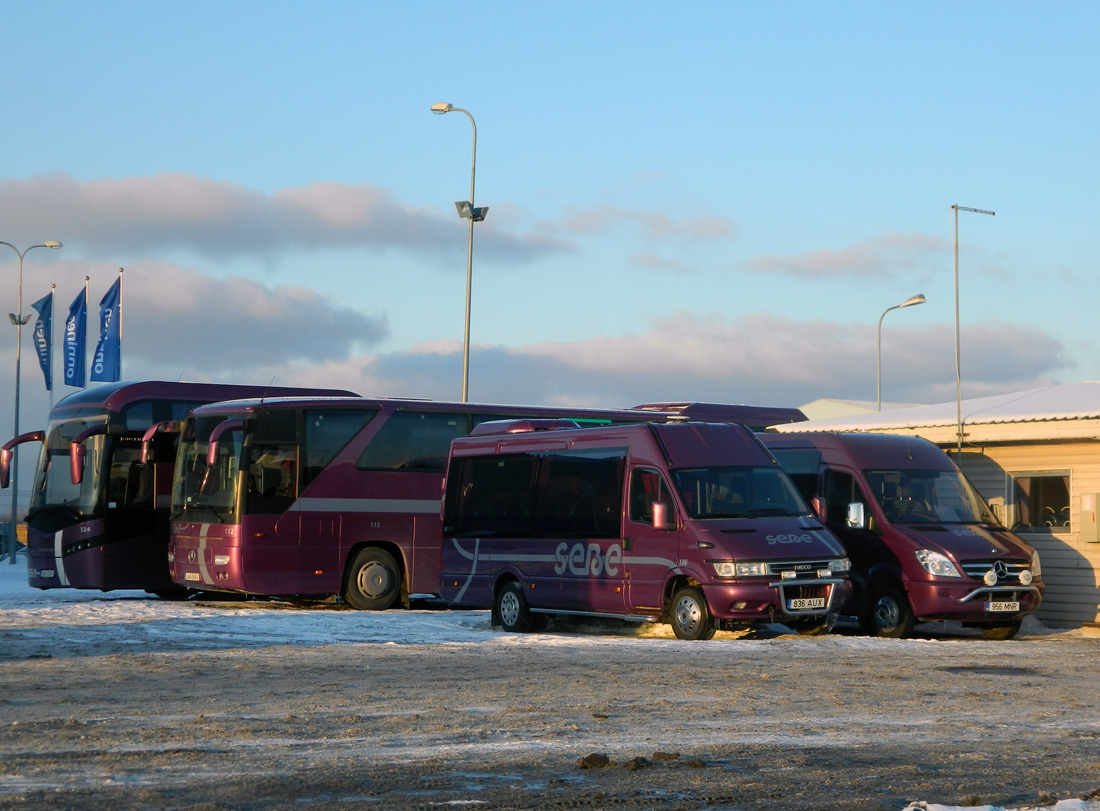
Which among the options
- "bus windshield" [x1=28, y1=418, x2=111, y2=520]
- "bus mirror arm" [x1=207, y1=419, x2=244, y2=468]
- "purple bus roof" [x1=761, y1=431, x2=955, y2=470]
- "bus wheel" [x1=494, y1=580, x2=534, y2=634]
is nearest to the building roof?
"purple bus roof" [x1=761, y1=431, x2=955, y2=470]

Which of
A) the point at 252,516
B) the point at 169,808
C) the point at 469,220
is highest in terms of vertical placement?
the point at 469,220

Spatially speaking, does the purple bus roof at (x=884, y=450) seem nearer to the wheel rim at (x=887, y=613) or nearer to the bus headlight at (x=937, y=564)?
the bus headlight at (x=937, y=564)

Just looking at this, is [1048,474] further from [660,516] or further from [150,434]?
[150,434]

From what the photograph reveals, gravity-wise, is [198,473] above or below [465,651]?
above

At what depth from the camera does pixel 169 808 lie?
22.6ft

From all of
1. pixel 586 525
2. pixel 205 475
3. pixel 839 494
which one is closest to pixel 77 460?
pixel 205 475

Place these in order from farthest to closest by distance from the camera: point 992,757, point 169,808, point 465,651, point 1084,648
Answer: point 1084,648
point 465,651
point 992,757
point 169,808

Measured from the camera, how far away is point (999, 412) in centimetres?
2239

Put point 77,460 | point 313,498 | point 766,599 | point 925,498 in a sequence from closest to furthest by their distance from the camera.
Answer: point 766,599, point 925,498, point 313,498, point 77,460

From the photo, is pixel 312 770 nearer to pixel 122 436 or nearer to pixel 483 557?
pixel 483 557

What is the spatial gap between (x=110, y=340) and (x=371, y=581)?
77.7 ft

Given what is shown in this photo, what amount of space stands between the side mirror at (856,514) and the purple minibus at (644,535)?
111 centimetres

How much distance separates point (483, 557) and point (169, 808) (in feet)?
46.1

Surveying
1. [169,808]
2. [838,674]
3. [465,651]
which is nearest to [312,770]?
[169,808]
